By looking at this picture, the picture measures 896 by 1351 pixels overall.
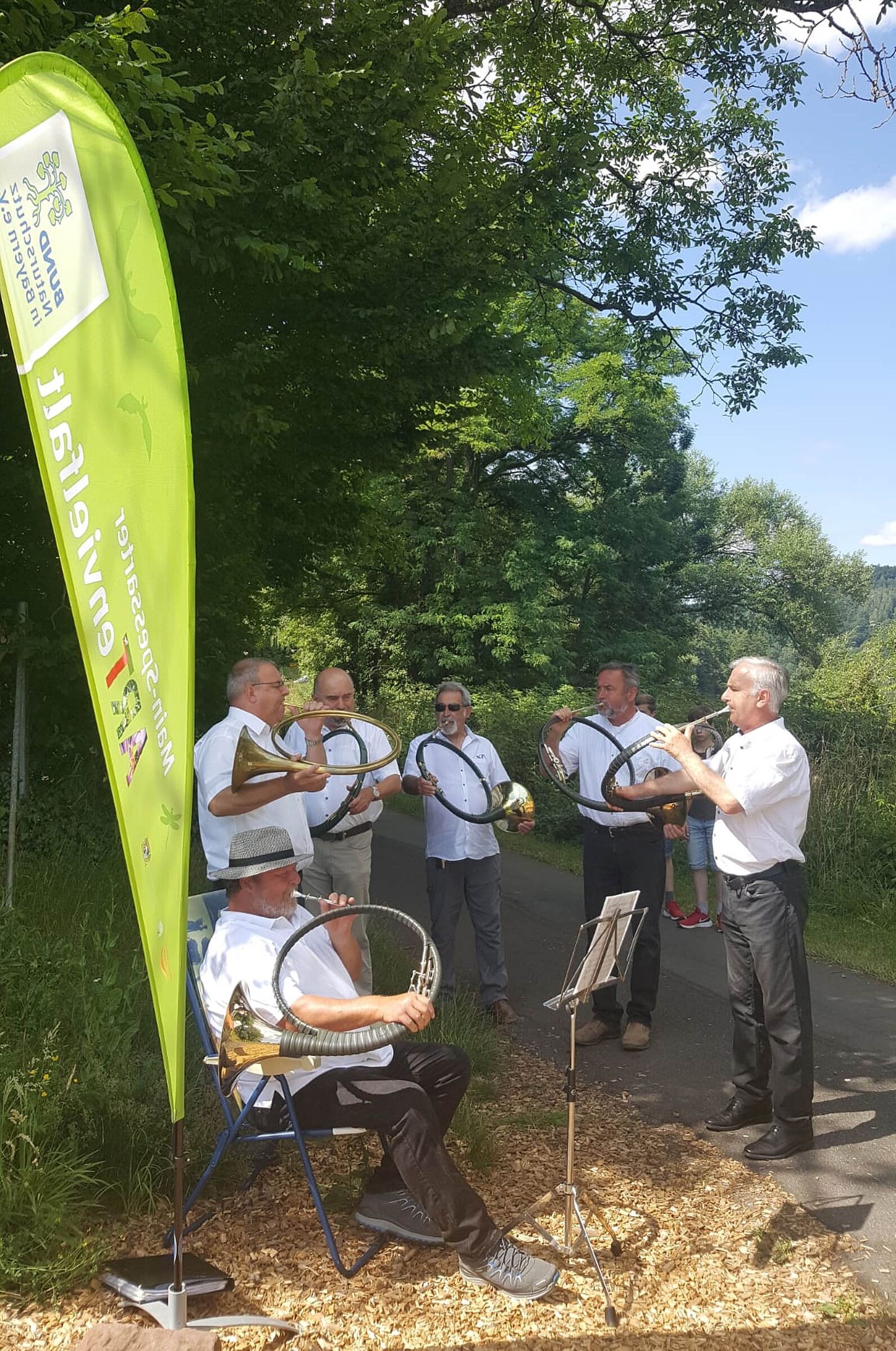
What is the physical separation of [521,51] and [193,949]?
1325 centimetres

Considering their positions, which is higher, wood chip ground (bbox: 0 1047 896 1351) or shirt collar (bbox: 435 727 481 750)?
shirt collar (bbox: 435 727 481 750)

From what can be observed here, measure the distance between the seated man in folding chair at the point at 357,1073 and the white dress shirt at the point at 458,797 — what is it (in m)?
2.57

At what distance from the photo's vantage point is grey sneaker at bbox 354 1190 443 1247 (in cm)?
392

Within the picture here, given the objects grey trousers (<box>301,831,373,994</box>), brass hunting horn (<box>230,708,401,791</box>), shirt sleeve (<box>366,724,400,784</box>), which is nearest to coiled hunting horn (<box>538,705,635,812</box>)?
shirt sleeve (<box>366,724,400,784</box>)

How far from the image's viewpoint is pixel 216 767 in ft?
15.0

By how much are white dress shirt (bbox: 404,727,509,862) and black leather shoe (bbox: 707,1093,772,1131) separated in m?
2.19

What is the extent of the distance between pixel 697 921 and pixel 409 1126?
6.42 m

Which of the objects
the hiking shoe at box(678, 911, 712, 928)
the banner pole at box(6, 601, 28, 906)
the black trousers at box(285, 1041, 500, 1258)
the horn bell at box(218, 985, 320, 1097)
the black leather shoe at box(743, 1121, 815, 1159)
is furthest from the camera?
A: the hiking shoe at box(678, 911, 712, 928)

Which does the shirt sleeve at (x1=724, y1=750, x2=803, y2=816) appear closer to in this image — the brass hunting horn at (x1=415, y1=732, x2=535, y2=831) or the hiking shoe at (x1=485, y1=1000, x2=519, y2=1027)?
the brass hunting horn at (x1=415, y1=732, x2=535, y2=831)

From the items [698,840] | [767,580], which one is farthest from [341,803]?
[767,580]

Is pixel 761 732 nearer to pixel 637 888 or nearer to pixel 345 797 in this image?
pixel 637 888

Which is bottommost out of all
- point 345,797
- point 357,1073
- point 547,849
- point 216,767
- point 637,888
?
point 547,849

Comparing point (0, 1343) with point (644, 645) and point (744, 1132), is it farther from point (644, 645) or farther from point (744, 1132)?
point (644, 645)

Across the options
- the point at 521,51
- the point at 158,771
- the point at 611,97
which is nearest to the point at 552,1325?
the point at 158,771
